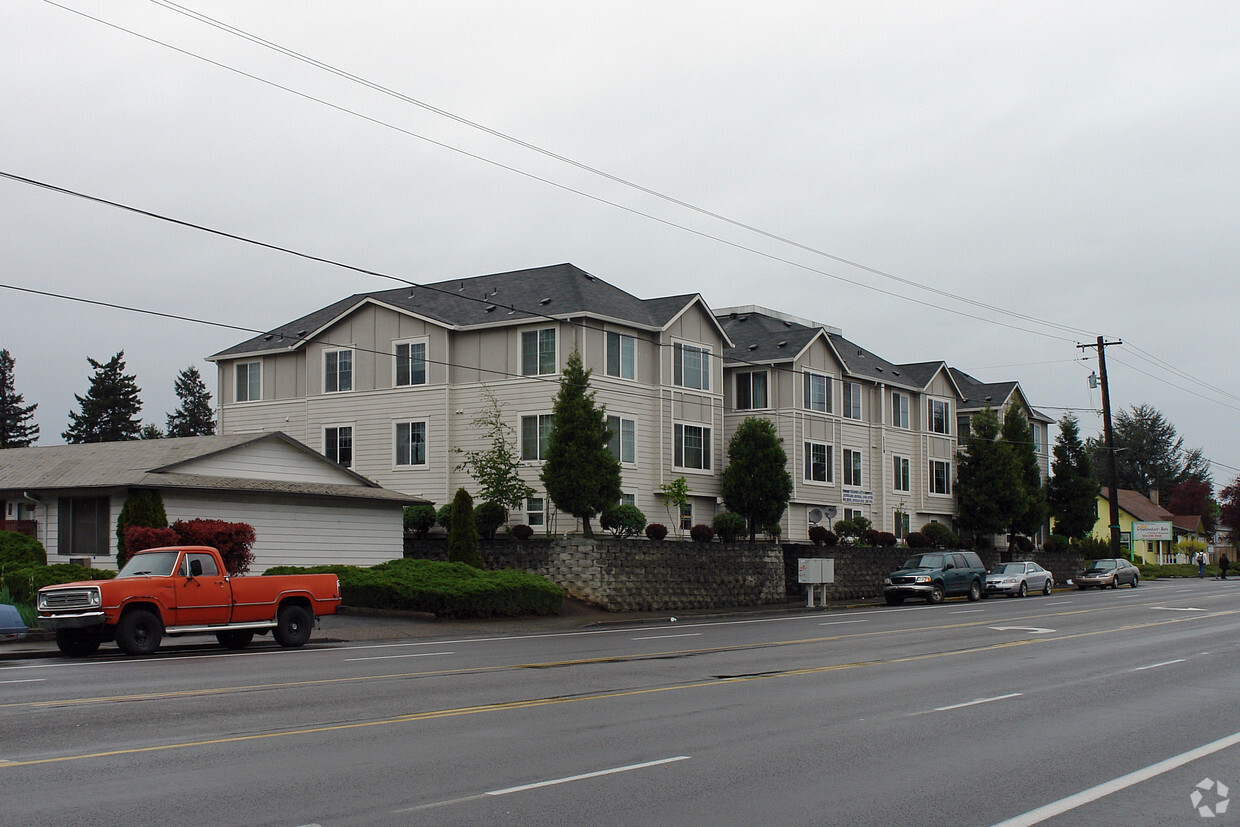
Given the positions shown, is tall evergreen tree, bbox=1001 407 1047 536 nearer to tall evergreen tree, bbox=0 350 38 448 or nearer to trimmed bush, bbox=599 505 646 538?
trimmed bush, bbox=599 505 646 538

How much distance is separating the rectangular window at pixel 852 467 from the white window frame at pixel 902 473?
13.8 feet

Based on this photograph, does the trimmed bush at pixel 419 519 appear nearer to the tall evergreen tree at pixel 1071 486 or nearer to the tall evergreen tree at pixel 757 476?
the tall evergreen tree at pixel 757 476

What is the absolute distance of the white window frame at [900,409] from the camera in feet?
193

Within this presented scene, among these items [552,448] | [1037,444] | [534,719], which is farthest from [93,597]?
[1037,444]

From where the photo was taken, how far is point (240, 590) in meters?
21.4

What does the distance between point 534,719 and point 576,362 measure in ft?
85.5

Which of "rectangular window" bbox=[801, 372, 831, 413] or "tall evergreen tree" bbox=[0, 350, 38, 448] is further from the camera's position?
"tall evergreen tree" bbox=[0, 350, 38, 448]

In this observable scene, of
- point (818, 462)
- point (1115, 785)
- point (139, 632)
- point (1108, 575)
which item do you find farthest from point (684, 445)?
point (1115, 785)

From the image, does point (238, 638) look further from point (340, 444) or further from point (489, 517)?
point (340, 444)

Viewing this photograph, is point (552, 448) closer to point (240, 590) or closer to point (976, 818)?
point (240, 590)

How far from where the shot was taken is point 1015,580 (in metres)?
46.7

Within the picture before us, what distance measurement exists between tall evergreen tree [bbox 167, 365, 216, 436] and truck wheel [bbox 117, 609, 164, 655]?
261 ft

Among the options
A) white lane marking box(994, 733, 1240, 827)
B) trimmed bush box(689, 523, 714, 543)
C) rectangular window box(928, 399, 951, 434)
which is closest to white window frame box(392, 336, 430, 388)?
trimmed bush box(689, 523, 714, 543)

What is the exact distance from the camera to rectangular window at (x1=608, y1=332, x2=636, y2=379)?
42312mm
